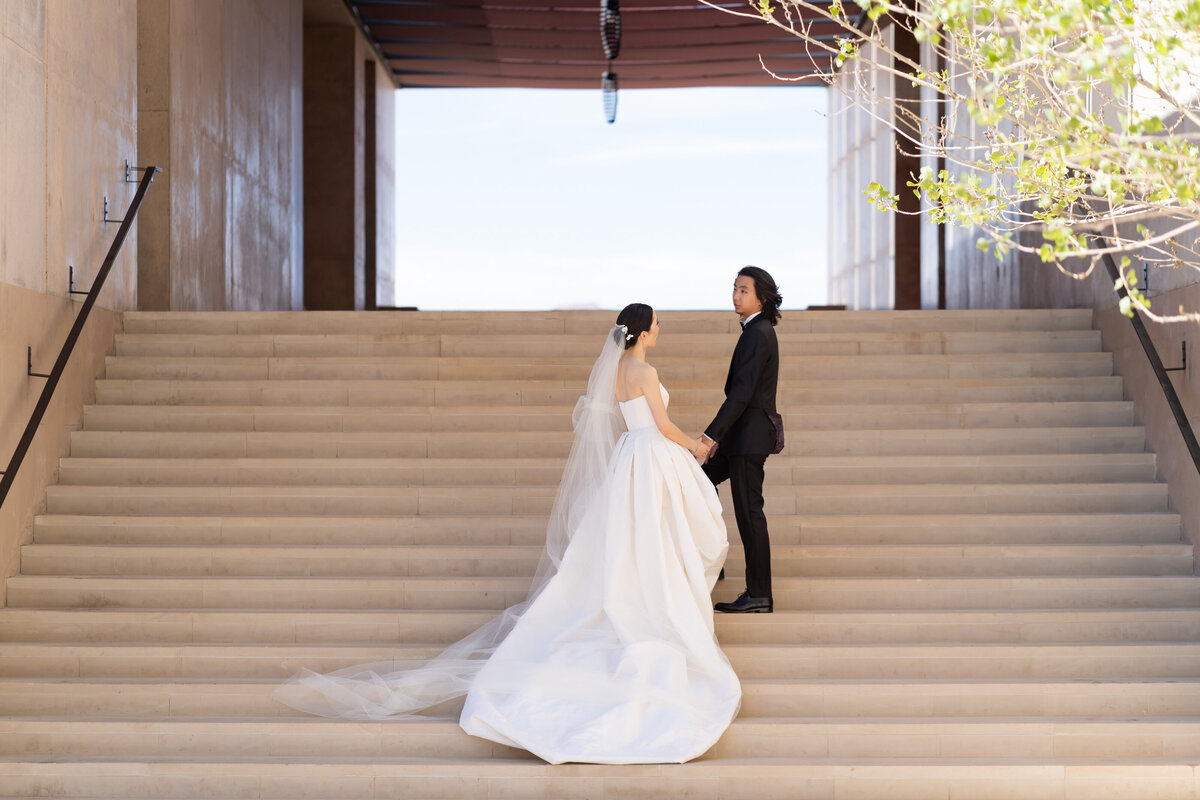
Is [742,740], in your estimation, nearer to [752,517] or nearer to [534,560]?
[752,517]

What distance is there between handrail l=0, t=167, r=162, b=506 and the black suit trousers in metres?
3.44

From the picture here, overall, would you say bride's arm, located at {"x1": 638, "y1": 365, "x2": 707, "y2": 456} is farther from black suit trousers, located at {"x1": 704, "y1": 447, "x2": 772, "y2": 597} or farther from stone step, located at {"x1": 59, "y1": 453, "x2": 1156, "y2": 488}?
stone step, located at {"x1": 59, "y1": 453, "x2": 1156, "y2": 488}

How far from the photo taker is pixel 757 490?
5504mm

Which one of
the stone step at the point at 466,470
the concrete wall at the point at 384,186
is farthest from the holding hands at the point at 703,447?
the concrete wall at the point at 384,186

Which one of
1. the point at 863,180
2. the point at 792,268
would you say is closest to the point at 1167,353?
the point at 863,180

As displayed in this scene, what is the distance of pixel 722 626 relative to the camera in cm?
546

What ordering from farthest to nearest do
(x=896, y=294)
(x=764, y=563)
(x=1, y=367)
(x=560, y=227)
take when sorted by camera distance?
(x=560, y=227) → (x=896, y=294) → (x=1, y=367) → (x=764, y=563)

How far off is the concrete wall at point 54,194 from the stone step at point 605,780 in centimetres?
183

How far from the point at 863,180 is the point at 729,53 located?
9.51 ft

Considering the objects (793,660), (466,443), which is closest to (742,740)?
(793,660)

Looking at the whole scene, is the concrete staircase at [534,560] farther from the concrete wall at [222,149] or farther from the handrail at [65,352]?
the concrete wall at [222,149]

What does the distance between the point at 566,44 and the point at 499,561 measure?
12668 mm

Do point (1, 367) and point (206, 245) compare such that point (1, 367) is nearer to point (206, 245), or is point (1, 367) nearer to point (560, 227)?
point (206, 245)

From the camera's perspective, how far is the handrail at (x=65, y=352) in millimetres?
5715
